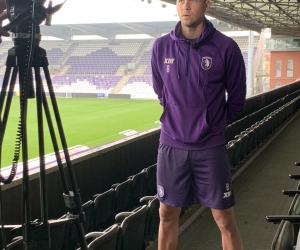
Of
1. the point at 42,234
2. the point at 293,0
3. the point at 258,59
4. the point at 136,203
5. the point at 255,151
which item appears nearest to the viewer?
the point at 42,234

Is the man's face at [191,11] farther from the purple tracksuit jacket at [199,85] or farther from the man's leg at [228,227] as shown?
the man's leg at [228,227]

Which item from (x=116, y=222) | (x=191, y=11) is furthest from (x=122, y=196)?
(x=191, y=11)

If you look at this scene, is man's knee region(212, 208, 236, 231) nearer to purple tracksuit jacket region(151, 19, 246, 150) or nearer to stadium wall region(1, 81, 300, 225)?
purple tracksuit jacket region(151, 19, 246, 150)

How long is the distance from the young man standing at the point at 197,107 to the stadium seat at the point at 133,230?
1.56 ft

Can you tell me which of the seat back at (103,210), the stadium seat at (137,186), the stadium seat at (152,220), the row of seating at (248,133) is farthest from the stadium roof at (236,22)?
the stadium seat at (152,220)

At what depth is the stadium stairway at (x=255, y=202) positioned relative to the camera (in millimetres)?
2859

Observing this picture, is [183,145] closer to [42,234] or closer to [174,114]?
[174,114]

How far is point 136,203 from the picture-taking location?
11.8 ft

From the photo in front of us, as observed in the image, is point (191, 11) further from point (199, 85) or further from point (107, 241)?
point (107, 241)

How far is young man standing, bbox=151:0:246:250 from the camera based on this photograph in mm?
1545

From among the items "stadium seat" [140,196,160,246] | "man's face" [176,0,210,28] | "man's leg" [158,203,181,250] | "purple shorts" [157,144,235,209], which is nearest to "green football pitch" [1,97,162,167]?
"stadium seat" [140,196,160,246]

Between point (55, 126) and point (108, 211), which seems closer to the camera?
point (55, 126)

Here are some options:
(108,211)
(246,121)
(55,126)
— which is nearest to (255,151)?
(246,121)

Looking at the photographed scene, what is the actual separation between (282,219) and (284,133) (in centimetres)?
614
